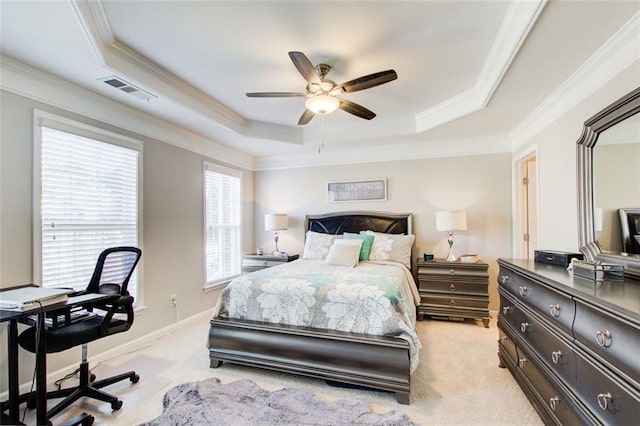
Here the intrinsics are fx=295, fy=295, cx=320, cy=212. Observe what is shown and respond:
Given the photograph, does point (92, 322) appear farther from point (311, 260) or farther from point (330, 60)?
point (330, 60)

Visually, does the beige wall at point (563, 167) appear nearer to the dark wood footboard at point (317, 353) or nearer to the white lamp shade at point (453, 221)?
the white lamp shade at point (453, 221)

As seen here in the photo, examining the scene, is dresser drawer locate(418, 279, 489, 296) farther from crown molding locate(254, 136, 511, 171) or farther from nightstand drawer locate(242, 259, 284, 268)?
nightstand drawer locate(242, 259, 284, 268)

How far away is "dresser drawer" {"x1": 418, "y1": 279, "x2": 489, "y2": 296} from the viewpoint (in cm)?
374

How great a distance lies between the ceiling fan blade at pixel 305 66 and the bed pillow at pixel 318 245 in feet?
7.95

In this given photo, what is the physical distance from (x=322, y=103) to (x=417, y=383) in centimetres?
244

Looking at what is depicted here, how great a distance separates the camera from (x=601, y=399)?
1.23 m

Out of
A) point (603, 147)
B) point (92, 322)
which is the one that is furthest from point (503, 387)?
point (92, 322)

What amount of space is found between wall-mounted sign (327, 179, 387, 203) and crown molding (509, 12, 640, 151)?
204 cm

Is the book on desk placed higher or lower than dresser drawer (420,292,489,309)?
higher

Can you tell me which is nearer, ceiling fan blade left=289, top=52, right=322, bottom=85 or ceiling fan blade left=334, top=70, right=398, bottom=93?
ceiling fan blade left=289, top=52, right=322, bottom=85

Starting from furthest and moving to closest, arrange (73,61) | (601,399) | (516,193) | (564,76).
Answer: (516,193), (564,76), (73,61), (601,399)

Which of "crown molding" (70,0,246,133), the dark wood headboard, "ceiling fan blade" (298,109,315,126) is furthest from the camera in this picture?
the dark wood headboard

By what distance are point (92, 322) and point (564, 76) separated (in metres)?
4.14

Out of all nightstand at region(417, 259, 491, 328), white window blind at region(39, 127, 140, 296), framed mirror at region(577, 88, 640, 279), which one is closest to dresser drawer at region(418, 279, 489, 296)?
nightstand at region(417, 259, 491, 328)
